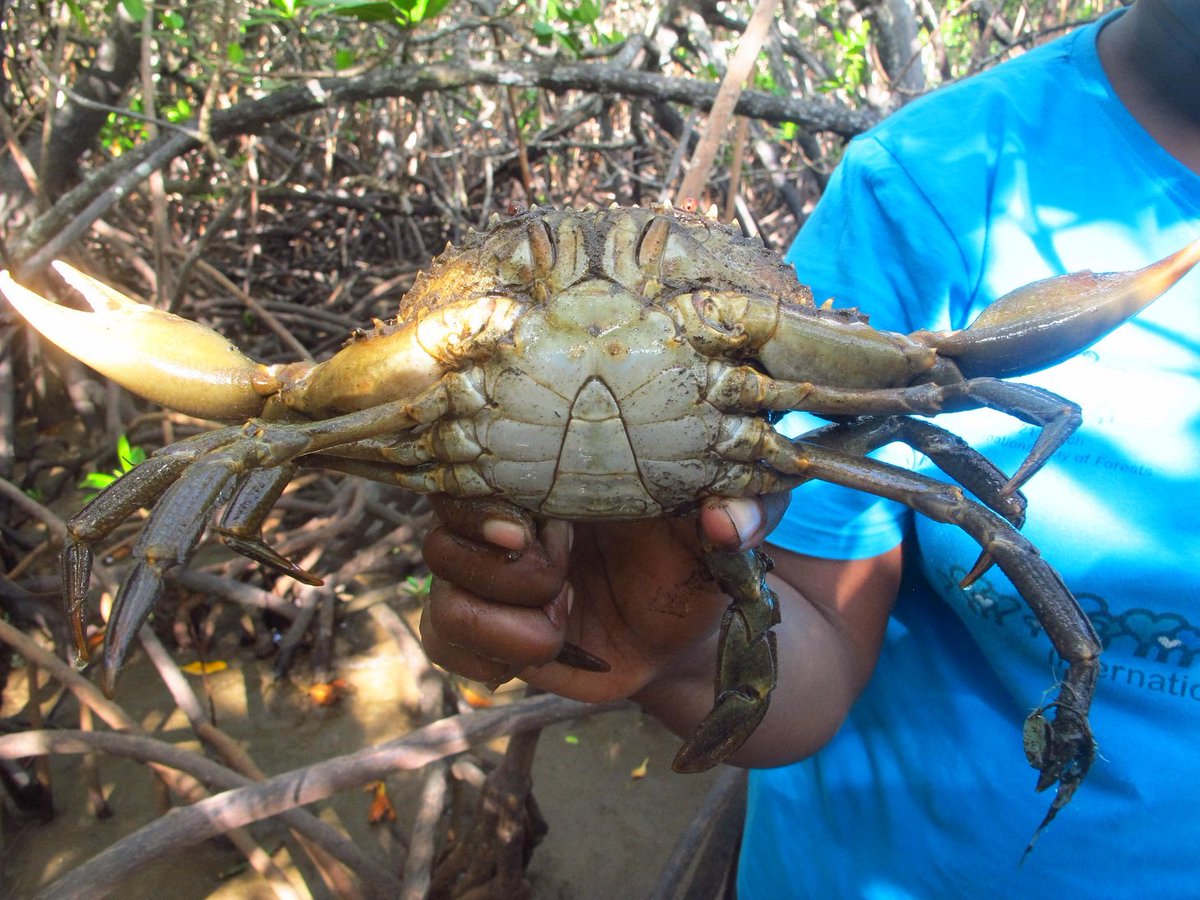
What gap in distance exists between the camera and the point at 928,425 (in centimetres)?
123

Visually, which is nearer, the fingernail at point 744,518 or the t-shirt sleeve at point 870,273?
the fingernail at point 744,518

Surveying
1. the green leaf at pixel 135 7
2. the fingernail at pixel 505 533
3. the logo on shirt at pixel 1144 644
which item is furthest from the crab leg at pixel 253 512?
the green leaf at pixel 135 7

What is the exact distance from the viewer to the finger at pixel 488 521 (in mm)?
1142

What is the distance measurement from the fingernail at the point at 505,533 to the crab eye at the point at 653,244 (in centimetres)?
39

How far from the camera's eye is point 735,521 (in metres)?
1.11

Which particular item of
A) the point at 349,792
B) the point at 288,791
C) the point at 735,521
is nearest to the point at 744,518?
the point at 735,521

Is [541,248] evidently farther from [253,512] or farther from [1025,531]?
[1025,531]

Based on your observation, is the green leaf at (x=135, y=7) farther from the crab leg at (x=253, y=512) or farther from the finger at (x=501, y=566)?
the finger at (x=501, y=566)

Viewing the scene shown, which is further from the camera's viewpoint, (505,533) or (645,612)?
(645,612)

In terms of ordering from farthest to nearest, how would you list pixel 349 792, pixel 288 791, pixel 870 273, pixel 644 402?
pixel 349 792, pixel 288 791, pixel 870 273, pixel 644 402

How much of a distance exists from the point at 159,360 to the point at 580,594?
77 centimetres

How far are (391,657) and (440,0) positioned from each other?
8.75 ft

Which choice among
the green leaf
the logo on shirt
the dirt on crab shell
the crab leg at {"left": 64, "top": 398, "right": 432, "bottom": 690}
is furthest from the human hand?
the green leaf

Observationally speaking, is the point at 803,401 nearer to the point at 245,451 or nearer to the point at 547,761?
the point at 245,451
